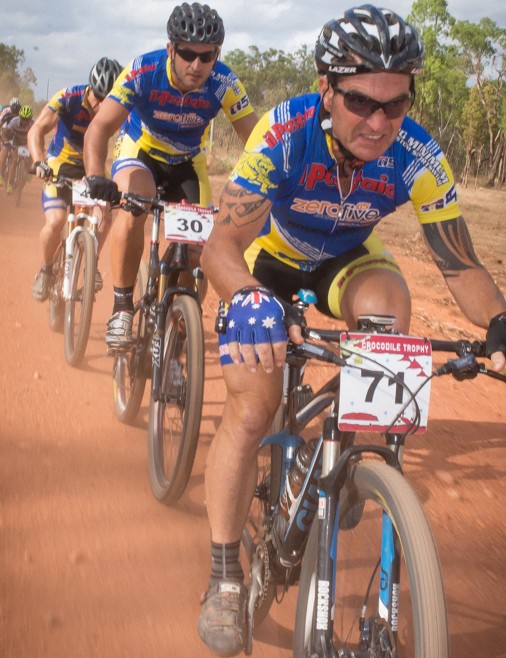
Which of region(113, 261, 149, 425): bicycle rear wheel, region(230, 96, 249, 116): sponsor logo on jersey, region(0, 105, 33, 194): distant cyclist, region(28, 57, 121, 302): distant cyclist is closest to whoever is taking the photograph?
region(113, 261, 149, 425): bicycle rear wheel

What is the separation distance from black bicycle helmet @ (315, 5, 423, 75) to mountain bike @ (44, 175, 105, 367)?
3237 millimetres

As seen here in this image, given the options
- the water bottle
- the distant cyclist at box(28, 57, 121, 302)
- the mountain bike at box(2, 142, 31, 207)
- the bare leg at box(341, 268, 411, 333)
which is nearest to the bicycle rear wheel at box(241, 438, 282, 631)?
the water bottle

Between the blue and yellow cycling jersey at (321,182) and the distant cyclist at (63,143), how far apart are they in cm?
377

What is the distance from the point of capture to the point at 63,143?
7191mm

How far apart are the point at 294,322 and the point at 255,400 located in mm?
481

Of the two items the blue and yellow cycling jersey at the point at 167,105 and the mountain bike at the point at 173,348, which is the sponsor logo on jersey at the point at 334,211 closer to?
the mountain bike at the point at 173,348

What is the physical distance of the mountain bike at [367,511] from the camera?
1.79 m

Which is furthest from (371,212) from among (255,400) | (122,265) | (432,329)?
(432,329)

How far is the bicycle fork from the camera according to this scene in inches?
78.7

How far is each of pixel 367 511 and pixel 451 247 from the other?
3.65ft

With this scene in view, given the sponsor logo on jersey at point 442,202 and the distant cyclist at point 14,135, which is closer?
the sponsor logo on jersey at point 442,202

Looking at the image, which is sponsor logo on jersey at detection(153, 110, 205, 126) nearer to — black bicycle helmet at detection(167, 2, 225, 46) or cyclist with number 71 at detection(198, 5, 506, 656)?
black bicycle helmet at detection(167, 2, 225, 46)

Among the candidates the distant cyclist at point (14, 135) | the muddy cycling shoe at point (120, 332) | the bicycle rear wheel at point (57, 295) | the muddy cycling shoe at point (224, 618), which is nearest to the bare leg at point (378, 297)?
the muddy cycling shoe at point (224, 618)

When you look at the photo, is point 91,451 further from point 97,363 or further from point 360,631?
point 360,631
